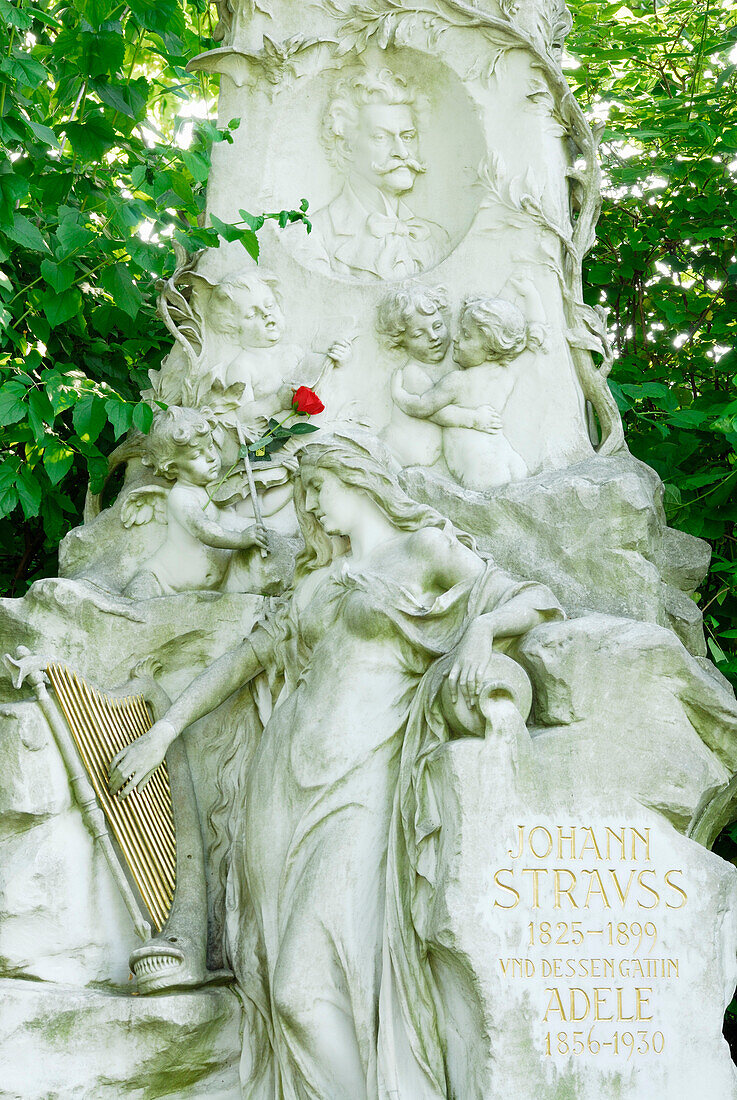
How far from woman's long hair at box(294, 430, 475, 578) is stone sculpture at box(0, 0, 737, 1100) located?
1 centimetres

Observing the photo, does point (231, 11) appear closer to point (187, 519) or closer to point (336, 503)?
point (187, 519)

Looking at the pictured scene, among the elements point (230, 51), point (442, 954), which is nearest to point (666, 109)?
point (230, 51)

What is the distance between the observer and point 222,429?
5906 mm

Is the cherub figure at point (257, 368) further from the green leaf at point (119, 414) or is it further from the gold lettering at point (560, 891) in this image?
the gold lettering at point (560, 891)

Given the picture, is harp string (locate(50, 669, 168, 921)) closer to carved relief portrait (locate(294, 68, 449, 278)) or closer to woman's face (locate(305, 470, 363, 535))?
woman's face (locate(305, 470, 363, 535))

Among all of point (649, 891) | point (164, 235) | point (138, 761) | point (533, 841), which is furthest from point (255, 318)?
point (649, 891)

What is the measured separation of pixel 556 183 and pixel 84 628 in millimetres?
2720

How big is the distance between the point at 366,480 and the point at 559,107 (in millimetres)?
2137

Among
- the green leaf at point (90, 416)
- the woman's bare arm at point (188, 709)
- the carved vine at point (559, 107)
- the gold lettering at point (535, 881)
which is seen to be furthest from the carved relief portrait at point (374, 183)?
the gold lettering at point (535, 881)

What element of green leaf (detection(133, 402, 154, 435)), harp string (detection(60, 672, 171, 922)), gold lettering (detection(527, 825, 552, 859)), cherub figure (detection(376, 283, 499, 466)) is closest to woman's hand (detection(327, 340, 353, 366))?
cherub figure (detection(376, 283, 499, 466))

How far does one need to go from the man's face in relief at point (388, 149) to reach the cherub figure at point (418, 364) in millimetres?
672

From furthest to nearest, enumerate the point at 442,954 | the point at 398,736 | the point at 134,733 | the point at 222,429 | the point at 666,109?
the point at 666,109
the point at 222,429
the point at 134,733
the point at 398,736
the point at 442,954

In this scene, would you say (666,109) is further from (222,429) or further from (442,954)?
(442,954)

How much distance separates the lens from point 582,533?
541cm
